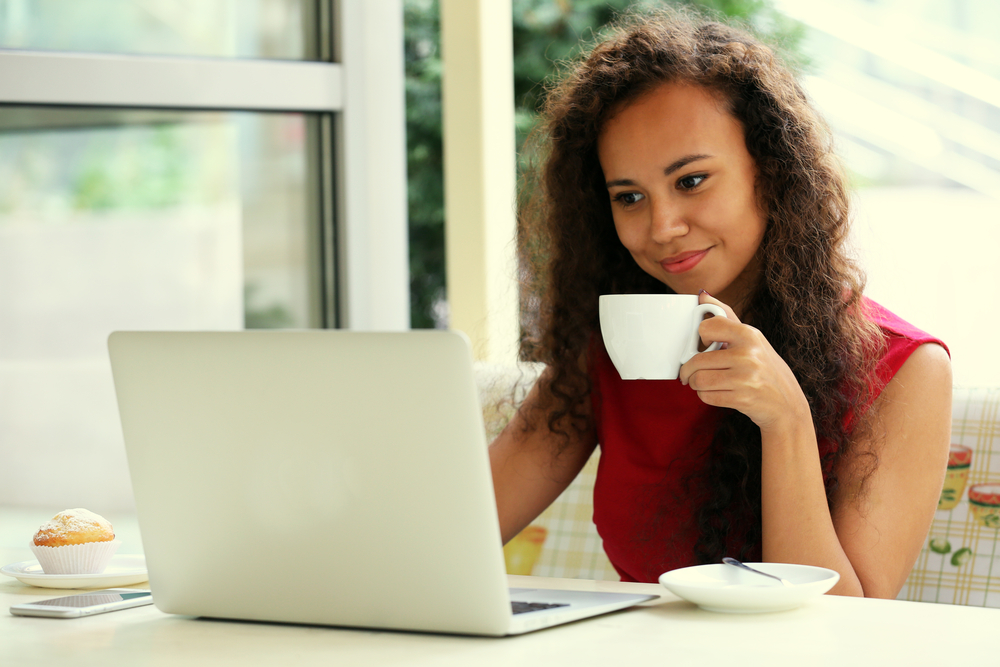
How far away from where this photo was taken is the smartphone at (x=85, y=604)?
2.85 ft

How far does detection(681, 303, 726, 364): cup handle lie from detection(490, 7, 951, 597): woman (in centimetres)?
12

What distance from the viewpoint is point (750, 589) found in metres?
0.79

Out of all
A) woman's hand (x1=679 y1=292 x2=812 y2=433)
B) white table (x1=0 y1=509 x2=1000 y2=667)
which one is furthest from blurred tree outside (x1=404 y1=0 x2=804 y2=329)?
white table (x1=0 y1=509 x2=1000 y2=667)

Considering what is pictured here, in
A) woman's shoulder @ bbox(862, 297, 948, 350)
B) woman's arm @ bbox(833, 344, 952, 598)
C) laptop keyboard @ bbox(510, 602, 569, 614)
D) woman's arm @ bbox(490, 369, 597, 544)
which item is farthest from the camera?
woman's arm @ bbox(490, 369, 597, 544)

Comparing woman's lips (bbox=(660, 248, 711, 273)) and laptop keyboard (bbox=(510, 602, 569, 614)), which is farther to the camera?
woman's lips (bbox=(660, 248, 711, 273))

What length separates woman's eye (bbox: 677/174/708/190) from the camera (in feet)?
4.27

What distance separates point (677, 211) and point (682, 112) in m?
0.13

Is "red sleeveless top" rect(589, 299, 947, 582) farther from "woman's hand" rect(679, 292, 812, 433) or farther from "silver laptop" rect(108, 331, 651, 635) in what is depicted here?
"silver laptop" rect(108, 331, 651, 635)

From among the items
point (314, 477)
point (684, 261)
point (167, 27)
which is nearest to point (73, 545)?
point (314, 477)

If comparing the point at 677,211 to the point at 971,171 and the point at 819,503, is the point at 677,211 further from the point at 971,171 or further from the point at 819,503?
the point at 971,171

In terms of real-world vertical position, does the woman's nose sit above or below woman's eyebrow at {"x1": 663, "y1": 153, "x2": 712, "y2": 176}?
below

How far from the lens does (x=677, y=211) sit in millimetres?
1296

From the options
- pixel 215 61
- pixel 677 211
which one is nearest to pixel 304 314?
pixel 215 61

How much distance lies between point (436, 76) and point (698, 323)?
21.9 feet
